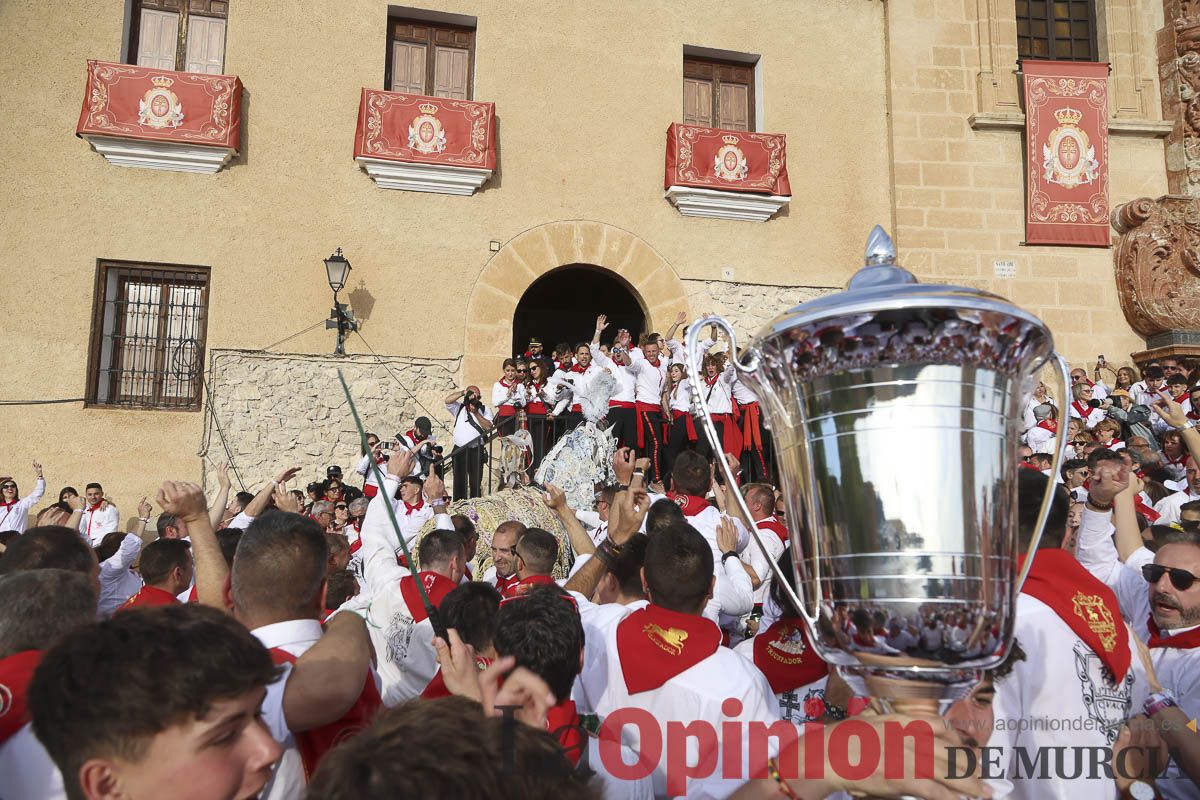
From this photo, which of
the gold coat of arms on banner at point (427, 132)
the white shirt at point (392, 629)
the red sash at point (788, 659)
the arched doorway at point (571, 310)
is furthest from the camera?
the arched doorway at point (571, 310)

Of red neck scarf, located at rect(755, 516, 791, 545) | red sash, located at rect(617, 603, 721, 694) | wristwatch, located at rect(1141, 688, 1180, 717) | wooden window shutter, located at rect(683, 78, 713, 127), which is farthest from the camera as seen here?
wooden window shutter, located at rect(683, 78, 713, 127)

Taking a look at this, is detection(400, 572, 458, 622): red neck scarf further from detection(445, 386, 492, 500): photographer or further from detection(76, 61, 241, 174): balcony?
detection(76, 61, 241, 174): balcony

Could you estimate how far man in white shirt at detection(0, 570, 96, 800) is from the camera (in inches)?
80.0

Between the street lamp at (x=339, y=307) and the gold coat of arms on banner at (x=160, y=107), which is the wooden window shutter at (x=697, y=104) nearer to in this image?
the street lamp at (x=339, y=307)

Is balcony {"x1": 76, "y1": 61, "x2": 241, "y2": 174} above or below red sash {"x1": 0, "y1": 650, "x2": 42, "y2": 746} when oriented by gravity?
above

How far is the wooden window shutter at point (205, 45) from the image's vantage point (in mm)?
12391

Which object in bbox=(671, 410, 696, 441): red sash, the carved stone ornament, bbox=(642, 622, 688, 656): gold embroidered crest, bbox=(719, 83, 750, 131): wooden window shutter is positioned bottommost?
bbox=(642, 622, 688, 656): gold embroidered crest

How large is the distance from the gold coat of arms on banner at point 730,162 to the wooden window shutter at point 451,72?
3537 millimetres

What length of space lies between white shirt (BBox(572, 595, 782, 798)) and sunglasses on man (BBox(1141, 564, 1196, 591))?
52.5 inches

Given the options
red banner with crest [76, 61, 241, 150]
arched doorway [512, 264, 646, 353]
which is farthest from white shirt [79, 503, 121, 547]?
arched doorway [512, 264, 646, 353]

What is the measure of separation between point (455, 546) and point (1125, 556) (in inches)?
105

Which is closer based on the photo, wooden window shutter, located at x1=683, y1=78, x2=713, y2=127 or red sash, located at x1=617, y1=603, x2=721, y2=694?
red sash, located at x1=617, y1=603, x2=721, y2=694

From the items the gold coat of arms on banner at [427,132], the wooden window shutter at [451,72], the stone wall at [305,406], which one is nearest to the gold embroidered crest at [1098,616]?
the stone wall at [305,406]

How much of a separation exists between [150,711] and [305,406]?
1090 cm
